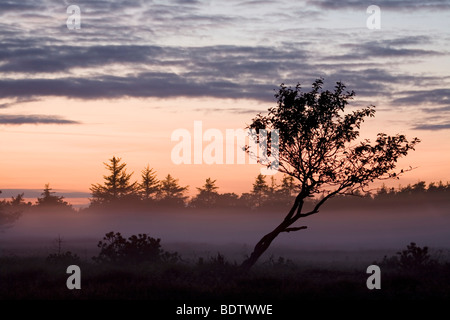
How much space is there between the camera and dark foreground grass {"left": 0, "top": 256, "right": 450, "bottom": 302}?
23062 mm

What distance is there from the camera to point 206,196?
12475cm

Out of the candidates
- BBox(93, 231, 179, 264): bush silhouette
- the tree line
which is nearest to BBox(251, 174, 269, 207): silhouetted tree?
the tree line

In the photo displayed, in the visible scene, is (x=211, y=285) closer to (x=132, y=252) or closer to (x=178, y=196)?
(x=132, y=252)

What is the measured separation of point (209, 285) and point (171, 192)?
9160 cm

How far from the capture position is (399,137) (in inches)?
1326

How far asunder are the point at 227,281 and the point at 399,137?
12.5 metres

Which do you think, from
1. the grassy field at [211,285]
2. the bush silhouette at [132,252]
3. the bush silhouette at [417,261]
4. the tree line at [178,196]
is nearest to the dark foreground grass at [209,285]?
the grassy field at [211,285]

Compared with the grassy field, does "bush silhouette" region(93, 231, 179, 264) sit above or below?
above

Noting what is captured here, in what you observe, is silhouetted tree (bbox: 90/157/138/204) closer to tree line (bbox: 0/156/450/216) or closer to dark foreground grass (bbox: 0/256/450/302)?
tree line (bbox: 0/156/450/216)

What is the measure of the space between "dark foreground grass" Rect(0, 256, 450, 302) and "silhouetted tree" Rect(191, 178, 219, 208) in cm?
8790

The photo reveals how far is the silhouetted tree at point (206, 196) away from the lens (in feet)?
396

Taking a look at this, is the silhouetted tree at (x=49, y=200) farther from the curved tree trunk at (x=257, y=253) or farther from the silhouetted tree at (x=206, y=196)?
the curved tree trunk at (x=257, y=253)

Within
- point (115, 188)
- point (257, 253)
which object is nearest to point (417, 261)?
point (257, 253)
